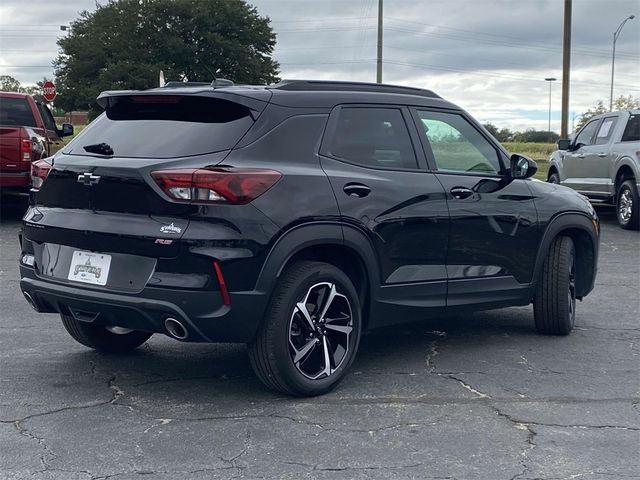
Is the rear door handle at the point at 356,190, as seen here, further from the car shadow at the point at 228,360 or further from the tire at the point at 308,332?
the car shadow at the point at 228,360

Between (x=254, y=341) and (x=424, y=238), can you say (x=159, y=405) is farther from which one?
(x=424, y=238)

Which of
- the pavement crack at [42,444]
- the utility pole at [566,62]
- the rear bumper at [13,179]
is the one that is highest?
the utility pole at [566,62]

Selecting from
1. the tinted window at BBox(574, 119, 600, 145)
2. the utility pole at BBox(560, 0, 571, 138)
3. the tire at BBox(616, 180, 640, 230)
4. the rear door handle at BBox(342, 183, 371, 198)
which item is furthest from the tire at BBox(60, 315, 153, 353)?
the utility pole at BBox(560, 0, 571, 138)

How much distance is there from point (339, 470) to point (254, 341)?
42.6 inches

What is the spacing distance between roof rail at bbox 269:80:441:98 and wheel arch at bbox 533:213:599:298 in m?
1.31

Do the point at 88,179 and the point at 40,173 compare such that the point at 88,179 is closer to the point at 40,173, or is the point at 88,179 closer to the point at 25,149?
the point at 40,173

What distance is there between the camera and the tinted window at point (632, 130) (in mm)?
14938

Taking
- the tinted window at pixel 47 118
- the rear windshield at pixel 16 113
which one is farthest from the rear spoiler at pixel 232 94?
the tinted window at pixel 47 118

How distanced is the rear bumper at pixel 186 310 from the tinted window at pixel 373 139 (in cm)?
113

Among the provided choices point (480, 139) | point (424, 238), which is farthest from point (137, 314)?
point (480, 139)

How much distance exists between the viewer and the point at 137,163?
4.95 meters

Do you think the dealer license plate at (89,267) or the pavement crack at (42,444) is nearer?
the pavement crack at (42,444)

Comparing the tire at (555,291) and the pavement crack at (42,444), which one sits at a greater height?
the tire at (555,291)

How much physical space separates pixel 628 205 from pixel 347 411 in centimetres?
1072
